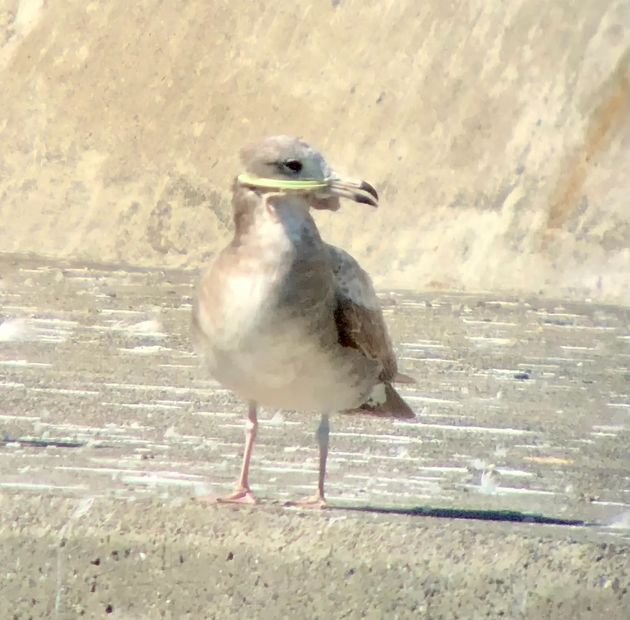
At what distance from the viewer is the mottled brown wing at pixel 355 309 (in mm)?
1823

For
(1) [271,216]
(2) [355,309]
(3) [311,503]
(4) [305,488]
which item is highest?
(1) [271,216]

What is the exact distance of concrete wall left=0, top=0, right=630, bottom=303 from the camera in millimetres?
5207

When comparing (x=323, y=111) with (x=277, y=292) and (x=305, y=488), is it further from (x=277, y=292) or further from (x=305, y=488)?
(x=277, y=292)

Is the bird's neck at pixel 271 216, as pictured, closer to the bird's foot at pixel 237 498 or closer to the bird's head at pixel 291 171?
the bird's head at pixel 291 171

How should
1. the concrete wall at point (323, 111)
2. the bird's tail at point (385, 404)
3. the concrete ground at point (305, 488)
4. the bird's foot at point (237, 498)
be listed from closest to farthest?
the concrete ground at point (305, 488)
the bird's foot at point (237, 498)
the bird's tail at point (385, 404)
the concrete wall at point (323, 111)

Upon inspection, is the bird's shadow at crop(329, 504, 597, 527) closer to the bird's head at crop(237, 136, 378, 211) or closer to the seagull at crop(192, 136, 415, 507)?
the seagull at crop(192, 136, 415, 507)

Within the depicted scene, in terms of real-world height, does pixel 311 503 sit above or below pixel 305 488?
above

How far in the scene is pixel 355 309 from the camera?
5.99ft

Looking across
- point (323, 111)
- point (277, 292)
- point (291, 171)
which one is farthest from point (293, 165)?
point (323, 111)

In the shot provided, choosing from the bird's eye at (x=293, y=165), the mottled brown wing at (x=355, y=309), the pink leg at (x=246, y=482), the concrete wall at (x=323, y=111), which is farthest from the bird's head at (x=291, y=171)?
the concrete wall at (x=323, y=111)

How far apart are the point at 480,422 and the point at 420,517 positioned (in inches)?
30.0

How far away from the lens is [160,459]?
6.81ft

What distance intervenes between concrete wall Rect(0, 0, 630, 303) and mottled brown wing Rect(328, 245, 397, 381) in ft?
10.7

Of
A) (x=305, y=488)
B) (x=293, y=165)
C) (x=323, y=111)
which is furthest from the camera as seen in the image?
(x=323, y=111)
